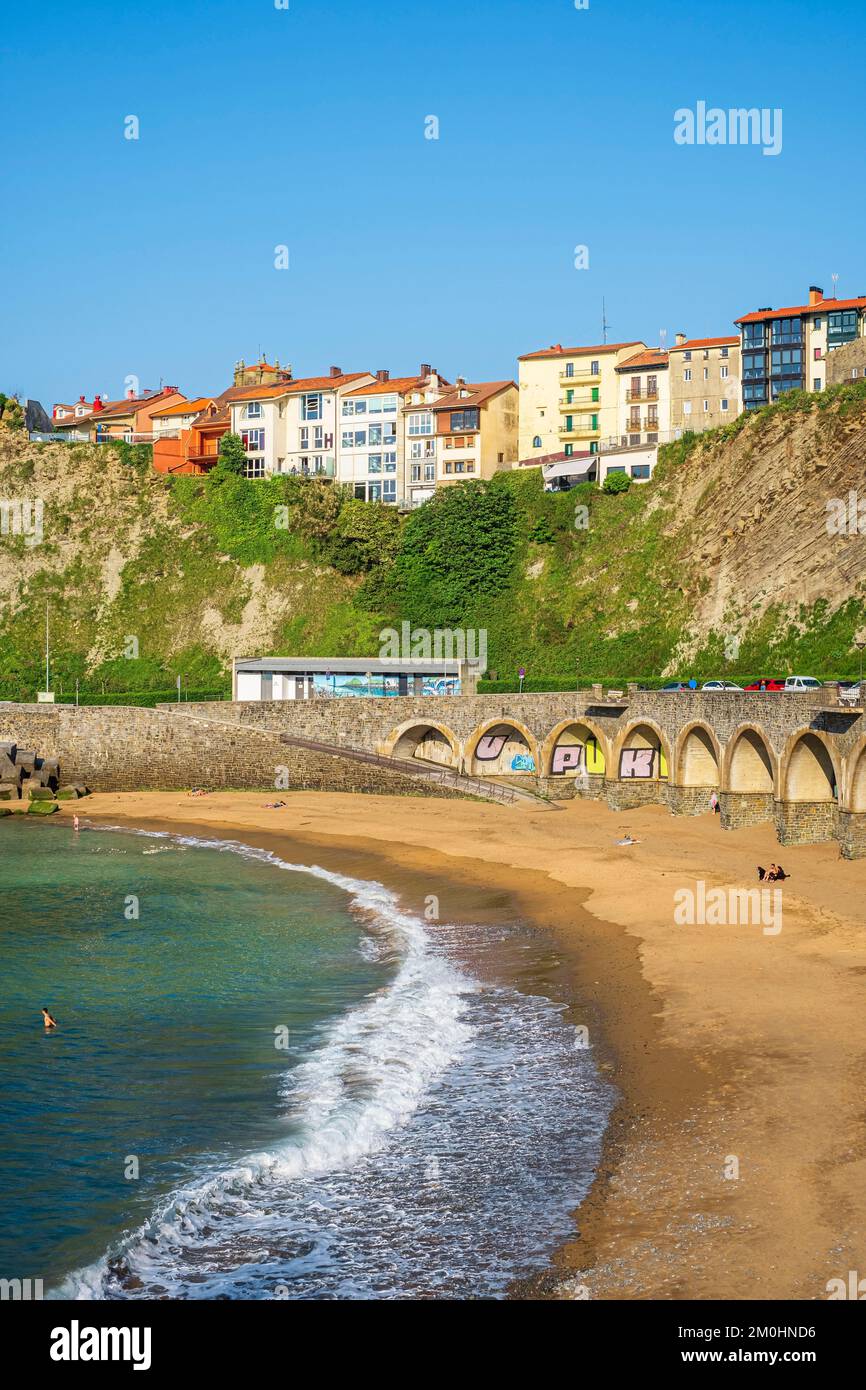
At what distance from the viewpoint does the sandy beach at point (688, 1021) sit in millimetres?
18953

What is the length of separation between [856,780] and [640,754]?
59.7 ft

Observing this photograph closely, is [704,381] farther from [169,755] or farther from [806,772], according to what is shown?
[806,772]

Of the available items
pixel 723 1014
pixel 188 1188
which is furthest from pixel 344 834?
pixel 188 1188

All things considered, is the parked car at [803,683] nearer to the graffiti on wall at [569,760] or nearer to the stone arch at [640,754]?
the stone arch at [640,754]

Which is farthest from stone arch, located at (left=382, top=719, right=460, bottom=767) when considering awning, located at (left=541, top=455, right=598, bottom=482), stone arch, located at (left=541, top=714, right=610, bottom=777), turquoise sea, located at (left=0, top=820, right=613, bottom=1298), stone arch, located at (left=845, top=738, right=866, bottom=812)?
awning, located at (left=541, top=455, right=598, bottom=482)

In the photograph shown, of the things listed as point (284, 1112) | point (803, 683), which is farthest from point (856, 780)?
point (284, 1112)

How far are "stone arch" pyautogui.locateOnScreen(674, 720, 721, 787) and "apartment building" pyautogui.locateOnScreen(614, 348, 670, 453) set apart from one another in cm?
4341

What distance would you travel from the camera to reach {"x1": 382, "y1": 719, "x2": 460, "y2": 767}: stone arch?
72.0m

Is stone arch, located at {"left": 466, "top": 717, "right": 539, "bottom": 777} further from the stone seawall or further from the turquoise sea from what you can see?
the turquoise sea

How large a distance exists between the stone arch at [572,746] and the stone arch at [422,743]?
18.1ft

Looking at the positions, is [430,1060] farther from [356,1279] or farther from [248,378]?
[248,378]

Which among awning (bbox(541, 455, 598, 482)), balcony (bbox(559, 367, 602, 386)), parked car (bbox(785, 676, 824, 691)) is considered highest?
balcony (bbox(559, 367, 602, 386))

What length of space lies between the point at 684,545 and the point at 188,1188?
226 ft

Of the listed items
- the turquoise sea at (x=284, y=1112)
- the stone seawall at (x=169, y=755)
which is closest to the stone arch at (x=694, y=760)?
the stone seawall at (x=169, y=755)
